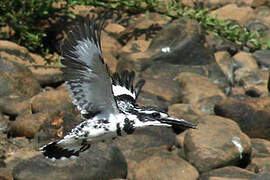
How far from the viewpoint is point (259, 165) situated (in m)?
7.63

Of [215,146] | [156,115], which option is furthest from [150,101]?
[156,115]

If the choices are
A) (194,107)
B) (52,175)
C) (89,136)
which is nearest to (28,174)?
(52,175)

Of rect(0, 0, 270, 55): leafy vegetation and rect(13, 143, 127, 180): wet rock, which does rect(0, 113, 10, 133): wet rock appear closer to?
rect(13, 143, 127, 180): wet rock

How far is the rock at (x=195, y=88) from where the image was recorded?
905 centimetres

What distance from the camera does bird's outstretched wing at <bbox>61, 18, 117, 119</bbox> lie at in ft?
15.3

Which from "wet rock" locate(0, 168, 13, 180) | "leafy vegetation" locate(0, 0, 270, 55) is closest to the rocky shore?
"wet rock" locate(0, 168, 13, 180)

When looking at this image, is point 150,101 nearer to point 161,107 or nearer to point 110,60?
point 161,107

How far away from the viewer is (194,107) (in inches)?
340

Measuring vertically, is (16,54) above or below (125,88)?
below

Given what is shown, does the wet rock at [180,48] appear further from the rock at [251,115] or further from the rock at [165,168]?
the rock at [165,168]

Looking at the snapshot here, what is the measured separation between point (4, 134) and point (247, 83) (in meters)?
4.26

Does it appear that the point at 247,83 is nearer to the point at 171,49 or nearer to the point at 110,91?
the point at 171,49

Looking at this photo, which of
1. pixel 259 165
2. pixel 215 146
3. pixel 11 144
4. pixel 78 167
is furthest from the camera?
pixel 11 144

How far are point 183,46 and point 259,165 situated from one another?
9.87ft
